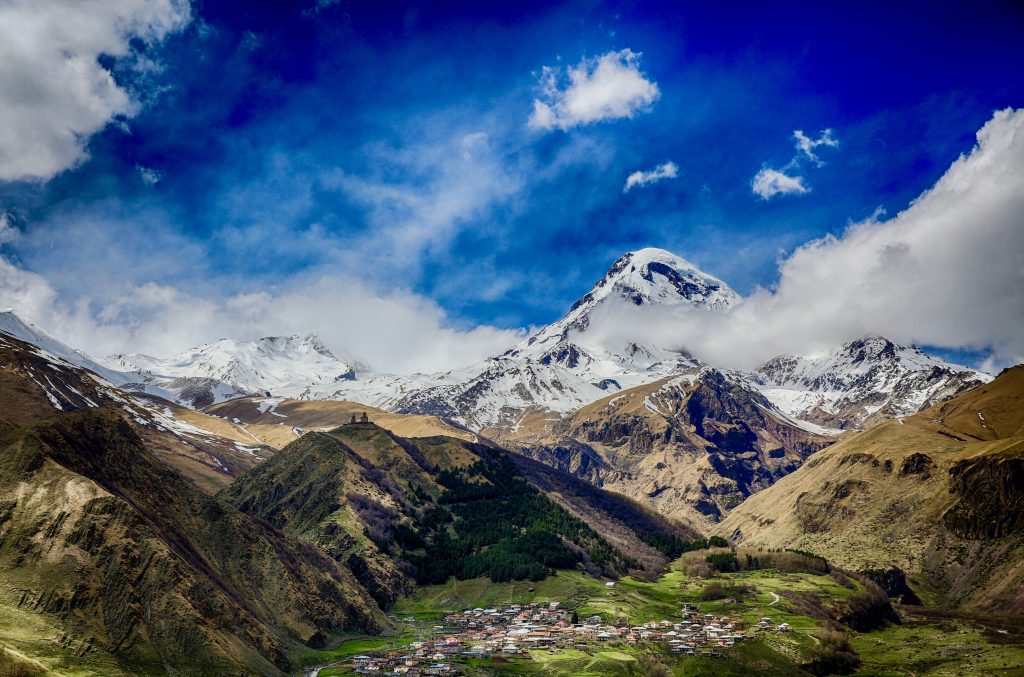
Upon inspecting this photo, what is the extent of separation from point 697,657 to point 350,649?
8457cm

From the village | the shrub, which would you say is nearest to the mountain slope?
the village

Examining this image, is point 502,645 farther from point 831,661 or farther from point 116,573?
point 116,573

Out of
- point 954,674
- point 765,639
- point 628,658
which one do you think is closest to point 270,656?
point 628,658

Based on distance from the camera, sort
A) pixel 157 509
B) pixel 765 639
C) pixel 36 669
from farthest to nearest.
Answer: pixel 765 639, pixel 157 509, pixel 36 669

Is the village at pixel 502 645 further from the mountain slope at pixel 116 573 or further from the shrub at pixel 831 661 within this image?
the mountain slope at pixel 116 573

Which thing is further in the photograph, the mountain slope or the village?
the village

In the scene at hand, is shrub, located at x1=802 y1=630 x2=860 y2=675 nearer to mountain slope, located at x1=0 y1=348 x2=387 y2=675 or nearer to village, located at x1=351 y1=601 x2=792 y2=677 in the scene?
village, located at x1=351 y1=601 x2=792 y2=677

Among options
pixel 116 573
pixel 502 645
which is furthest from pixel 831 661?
pixel 116 573

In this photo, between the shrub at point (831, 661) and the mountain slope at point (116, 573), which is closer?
the mountain slope at point (116, 573)

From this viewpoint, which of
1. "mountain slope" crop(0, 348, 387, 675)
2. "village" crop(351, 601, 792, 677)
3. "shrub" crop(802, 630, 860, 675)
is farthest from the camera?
"shrub" crop(802, 630, 860, 675)

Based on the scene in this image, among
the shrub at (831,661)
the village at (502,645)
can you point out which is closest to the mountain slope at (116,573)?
the village at (502,645)

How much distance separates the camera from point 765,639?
199 m

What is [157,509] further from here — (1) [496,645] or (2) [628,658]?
(2) [628,658]

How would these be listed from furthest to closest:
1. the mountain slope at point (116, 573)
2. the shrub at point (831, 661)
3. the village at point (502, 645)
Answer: the shrub at point (831, 661) < the village at point (502, 645) < the mountain slope at point (116, 573)
